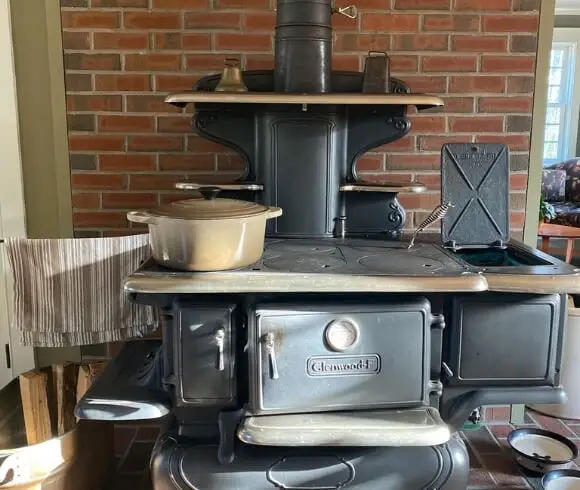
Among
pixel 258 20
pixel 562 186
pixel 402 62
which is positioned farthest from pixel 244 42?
pixel 562 186

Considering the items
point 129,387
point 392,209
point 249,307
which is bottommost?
point 129,387

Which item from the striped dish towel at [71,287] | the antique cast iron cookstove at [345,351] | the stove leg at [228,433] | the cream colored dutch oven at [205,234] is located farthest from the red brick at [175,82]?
the stove leg at [228,433]

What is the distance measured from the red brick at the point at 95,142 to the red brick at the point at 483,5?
3.98 feet

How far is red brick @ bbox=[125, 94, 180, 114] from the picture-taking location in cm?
205

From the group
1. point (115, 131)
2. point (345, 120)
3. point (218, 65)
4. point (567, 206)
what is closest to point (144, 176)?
point (115, 131)

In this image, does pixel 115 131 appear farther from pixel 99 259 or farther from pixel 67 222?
pixel 99 259

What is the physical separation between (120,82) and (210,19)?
1.19 feet

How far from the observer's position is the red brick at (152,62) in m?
2.03

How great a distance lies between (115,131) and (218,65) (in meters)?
0.41

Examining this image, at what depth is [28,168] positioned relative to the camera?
2.07m

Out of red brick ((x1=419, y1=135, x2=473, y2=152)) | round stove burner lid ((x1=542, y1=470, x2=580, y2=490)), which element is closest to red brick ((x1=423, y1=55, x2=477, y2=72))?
red brick ((x1=419, y1=135, x2=473, y2=152))

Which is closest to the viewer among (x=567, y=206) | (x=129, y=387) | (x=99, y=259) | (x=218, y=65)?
(x=129, y=387)

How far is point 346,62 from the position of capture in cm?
205

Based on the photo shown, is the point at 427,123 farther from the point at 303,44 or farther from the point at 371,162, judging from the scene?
the point at 303,44
